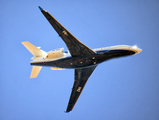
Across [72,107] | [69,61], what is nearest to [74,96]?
[72,107]

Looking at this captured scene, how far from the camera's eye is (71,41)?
32.2 meters

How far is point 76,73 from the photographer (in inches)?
1538

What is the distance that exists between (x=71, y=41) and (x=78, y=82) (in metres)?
11.6

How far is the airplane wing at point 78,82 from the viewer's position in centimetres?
3872

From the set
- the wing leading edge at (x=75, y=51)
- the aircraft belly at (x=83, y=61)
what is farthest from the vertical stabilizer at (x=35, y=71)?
the wing leading edge at (x=75, y=51)

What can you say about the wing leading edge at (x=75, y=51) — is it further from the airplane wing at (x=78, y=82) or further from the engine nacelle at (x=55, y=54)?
the engine nacelle at (x=55, y=54)

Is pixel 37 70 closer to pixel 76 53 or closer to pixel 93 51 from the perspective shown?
pixel 76 53

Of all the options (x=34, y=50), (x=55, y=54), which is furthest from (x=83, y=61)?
(x=34, y=50)

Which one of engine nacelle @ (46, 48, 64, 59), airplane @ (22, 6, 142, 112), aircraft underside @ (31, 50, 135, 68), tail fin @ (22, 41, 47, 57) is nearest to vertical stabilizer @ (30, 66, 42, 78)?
airplane @ (22, 6, 142, 112)

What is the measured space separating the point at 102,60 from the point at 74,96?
11776mm

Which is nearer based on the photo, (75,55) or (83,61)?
(75,55)

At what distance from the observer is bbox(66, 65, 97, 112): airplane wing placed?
38716 mm

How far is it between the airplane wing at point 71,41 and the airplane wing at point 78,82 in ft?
18.7

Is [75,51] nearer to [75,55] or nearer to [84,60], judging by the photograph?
[75,55]
